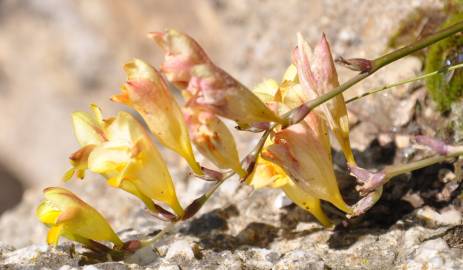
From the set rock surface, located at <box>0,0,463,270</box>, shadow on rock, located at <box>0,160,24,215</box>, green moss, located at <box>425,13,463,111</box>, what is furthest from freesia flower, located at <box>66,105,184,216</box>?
shadow on rock, located at <box>0,160,24,215</box>

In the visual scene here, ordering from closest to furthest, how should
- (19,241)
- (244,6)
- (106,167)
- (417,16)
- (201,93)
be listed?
1. (201,93)
2. (106,167)
3. (417,16)
4. (19,241)
5. (244,6)

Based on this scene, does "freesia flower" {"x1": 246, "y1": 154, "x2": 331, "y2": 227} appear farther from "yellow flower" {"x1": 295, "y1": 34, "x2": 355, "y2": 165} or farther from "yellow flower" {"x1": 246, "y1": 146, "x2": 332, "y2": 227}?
"yellow flower" {"x1": 295, "y1": 34, "x2": 355, "y2": 165}

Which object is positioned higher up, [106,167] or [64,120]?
[106,167]

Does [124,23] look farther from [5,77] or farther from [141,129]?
[141,129]

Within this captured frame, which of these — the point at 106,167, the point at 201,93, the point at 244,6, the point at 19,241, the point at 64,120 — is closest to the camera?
the point at 201,93

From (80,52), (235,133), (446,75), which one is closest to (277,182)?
(446,75)

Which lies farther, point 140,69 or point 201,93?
point 140,69

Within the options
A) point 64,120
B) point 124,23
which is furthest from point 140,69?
point 64,120

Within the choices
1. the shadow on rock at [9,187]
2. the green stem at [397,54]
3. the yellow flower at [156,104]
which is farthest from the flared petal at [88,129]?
the shadow on rock at [9,187]
